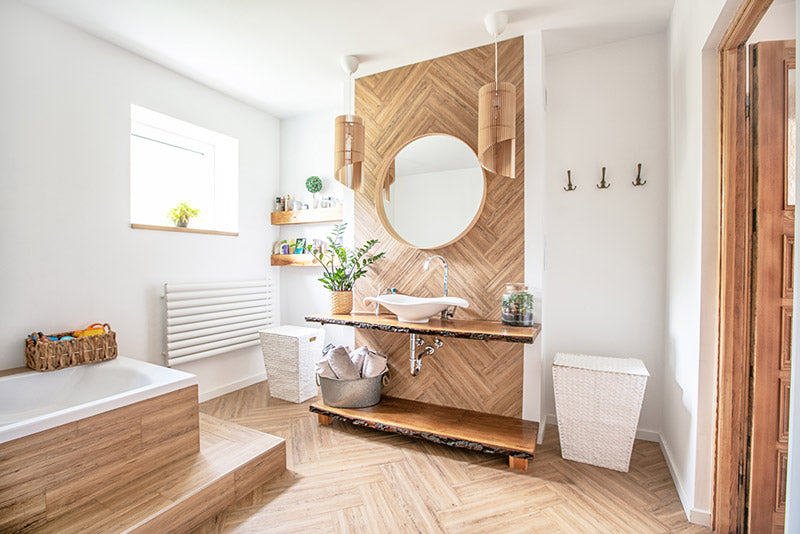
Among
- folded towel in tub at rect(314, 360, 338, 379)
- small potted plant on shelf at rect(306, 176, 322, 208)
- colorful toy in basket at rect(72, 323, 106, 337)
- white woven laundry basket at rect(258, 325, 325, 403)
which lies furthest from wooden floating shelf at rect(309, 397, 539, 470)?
small potted plant on shelf at rect(306, 176, 322, 208)

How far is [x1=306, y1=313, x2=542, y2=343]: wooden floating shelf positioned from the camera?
2.07 m

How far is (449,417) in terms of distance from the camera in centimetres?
247

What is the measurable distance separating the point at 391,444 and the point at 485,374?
0.74 meters

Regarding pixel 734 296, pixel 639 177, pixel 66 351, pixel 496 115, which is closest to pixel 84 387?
pixel 66 351

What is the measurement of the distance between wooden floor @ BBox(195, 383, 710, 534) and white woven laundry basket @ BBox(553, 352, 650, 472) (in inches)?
3.4

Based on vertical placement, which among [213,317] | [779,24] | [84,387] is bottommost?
[84,387]

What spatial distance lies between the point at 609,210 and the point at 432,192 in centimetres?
117

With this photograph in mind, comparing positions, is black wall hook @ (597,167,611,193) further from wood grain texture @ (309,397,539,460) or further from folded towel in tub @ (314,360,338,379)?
folded towel in tub @ (314,360,338,379)

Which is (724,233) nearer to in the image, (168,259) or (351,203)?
(351,203)

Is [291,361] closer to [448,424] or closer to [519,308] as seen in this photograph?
[448,424]

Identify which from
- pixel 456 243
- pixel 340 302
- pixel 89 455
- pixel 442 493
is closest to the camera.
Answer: pixel 89 455

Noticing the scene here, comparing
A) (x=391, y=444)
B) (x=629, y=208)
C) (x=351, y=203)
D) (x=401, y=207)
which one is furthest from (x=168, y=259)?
(x=629, y=208)

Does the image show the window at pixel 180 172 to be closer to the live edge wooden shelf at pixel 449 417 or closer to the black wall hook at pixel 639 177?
the live edge wooden shelf at pixel 449 417

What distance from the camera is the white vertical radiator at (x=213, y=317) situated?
2861 millimetres
